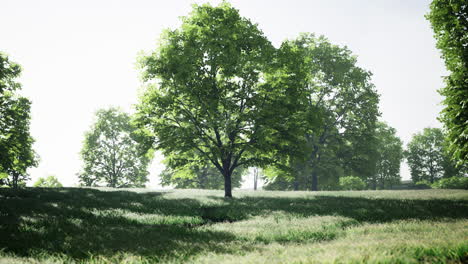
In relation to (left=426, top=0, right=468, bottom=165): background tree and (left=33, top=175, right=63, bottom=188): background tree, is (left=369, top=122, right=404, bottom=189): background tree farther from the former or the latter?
(left=33, top=175, right=63, bottom=188): background tree

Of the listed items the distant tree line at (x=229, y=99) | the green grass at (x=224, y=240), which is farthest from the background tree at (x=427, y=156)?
the green grass at (x=224, y=240)

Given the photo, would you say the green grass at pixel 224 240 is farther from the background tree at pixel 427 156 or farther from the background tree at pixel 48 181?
the background tree at pixel 48 181

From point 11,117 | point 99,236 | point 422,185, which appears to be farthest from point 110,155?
point 422,185

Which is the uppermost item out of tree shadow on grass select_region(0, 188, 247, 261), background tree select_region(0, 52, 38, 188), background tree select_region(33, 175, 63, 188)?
background tree select_region(0, 52, 38, 188)

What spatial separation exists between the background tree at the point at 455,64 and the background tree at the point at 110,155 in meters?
38.4

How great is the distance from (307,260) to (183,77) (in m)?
14.7

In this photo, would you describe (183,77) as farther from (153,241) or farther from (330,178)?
(330,178)

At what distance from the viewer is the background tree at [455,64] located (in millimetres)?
13219

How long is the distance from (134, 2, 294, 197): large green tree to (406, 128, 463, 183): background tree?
5396 cm

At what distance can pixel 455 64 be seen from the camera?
14.0 meters

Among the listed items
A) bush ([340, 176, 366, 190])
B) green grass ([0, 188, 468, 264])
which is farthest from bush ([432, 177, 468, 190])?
green grass ([0, 188, 468, 264])

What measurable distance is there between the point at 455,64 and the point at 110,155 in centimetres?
4399

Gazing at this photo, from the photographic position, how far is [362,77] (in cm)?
3095

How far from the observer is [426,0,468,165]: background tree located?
1322cm
